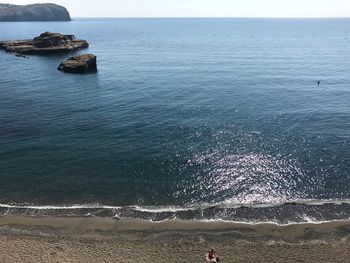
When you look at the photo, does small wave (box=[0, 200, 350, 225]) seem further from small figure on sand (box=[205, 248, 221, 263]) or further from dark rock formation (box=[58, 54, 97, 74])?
dark rock formation (box=[58, 54, 97, 74])

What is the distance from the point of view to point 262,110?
74688mm

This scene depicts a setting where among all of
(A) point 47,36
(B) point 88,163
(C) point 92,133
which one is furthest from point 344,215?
(A) point 47,36

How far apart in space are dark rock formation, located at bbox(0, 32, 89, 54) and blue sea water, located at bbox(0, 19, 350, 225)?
170ft

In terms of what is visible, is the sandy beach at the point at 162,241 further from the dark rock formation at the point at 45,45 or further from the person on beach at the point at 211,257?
the dark rock formation at the point at 45,45

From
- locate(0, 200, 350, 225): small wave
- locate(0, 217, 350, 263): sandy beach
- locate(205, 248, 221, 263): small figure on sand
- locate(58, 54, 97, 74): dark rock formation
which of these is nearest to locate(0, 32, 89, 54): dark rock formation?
locate(58, 54, 97, 74): dark rock formation

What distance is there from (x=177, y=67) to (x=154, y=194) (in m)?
80.4

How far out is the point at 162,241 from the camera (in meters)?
36.7

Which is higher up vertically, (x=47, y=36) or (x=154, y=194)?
(x=47, y=36)

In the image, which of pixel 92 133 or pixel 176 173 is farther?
pixel 92 133

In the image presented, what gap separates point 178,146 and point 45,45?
123 m

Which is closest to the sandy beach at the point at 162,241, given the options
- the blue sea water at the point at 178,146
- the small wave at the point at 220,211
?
the small wave at the point at 220,211

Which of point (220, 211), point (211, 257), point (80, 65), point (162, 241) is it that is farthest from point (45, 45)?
point (211, 257)

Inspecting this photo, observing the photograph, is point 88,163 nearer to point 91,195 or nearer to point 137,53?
point 91,195

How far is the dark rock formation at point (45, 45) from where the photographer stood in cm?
15238
